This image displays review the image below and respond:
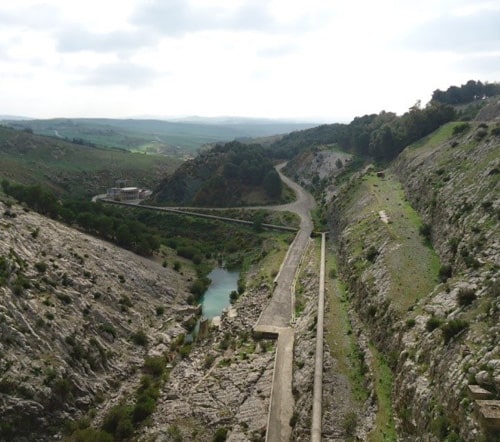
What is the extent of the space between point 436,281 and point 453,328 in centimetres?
1380

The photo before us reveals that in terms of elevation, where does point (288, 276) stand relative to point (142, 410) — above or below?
above

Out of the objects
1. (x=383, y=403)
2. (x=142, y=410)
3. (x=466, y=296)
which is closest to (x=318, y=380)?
(x=383, y=403)

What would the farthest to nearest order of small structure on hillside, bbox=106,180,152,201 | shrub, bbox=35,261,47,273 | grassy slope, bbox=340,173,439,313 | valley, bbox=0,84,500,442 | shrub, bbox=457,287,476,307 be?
small structure on hillside, bbox=106,180,152,201
shrub, bbox=35,261,47,273
grassy slope, bbox=340,173,439,313
shrub, bbox=457,287,476,307
valley, bbox=0,84,500,442

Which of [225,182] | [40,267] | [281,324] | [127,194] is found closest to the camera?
[40,267]

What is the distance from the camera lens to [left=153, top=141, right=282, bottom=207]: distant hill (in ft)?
442

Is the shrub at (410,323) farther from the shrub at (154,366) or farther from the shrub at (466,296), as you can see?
the shrub at (154,366)

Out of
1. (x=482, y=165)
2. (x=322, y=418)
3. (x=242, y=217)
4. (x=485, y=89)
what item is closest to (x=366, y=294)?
(x=322, y=418)

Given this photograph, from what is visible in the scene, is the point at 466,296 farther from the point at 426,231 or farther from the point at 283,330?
the point at 283,330

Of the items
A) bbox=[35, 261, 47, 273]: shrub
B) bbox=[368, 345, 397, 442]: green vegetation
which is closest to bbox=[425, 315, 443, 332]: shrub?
bbox=[368, 345, 397, 442]: green vegetation

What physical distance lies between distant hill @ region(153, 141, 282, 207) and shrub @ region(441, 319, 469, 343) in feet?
333

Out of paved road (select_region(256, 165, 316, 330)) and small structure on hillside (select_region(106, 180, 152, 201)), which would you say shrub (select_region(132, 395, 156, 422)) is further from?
small structure on hillside (select_region(106, 180, 152, 201))

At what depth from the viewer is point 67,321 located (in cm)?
4897

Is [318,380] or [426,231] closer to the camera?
[318,380]

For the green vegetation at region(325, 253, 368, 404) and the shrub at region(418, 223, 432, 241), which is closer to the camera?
the green vegetation at region(325, 253, 368, 404)
